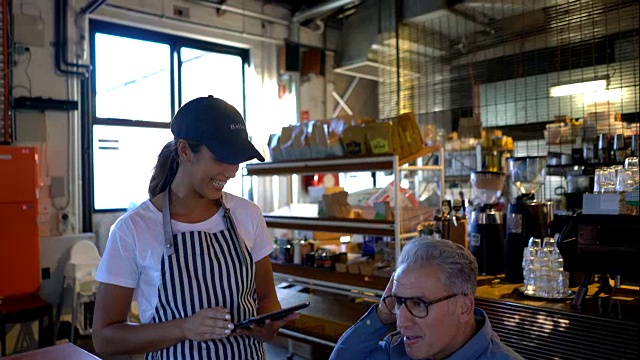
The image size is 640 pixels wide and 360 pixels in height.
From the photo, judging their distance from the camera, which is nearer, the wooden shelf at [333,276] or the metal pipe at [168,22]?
the wooden shelf at [333,276]

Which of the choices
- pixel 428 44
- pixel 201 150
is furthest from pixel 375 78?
pixel 201 150

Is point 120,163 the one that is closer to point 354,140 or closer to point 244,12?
point 244,12

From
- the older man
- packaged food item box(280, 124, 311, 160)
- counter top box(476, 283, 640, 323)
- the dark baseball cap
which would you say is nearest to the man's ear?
the older man

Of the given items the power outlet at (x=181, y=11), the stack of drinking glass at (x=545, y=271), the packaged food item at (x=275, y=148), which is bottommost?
the stack of drinking glass at (x=545, y=271)

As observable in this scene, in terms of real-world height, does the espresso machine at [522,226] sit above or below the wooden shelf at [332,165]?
below

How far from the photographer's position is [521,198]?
3072 millimetres

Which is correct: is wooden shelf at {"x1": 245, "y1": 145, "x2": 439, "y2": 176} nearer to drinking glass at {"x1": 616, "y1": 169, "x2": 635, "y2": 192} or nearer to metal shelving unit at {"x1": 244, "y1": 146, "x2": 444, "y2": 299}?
metal shelving unit at {"x1": 244, "y1": 146, "x2": 444, "y2": 299}

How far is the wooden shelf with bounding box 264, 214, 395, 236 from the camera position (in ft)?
11.6

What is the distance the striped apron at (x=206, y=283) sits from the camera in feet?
5.02

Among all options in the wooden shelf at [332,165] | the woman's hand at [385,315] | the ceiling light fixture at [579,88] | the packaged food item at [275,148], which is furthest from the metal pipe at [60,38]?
the ceiling light fixture at [579,88]

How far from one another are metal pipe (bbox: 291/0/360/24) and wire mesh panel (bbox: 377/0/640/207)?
694mm

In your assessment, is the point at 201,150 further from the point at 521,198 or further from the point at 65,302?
the point at 65,302

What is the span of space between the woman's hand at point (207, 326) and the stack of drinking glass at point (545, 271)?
75.7 inches

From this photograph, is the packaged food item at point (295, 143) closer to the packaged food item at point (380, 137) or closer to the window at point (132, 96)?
the packaged food item at point (380, 137)
